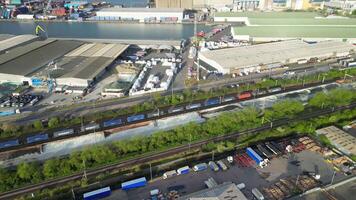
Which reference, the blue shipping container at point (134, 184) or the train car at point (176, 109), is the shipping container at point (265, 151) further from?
the blue shipping container at point (134, 184)

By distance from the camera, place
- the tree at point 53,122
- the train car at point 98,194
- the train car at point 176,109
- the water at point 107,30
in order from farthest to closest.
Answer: the water at point 107,30 → the train car at point 176,109 → the tree at point 53,122 → the train car at point 98,194

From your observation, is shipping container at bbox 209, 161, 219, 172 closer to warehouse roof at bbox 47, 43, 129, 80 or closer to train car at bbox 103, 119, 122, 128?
train car at bbox 103, 119, 122, 128

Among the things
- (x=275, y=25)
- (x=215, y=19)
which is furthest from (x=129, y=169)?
(x=215, y=19)

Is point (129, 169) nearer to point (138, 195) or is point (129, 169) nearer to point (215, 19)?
point (138, 195)

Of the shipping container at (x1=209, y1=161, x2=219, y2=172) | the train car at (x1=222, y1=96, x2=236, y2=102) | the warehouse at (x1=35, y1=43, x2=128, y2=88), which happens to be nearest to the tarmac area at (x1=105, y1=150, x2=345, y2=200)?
the shipping container at (x1=209, y1=161, x2=219, y2=172)

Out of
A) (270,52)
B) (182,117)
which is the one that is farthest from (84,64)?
(270,52)

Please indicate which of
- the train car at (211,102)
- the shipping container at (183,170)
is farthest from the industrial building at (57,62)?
the shipping container at (183,170)
